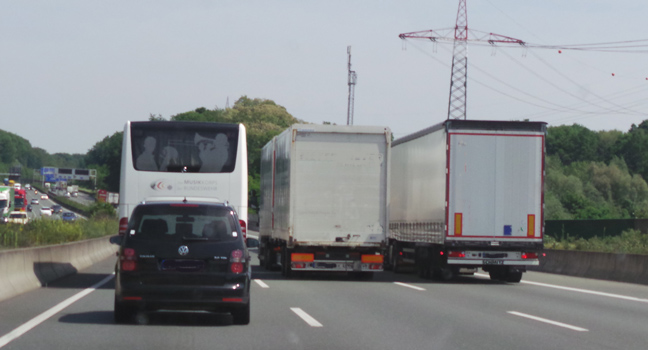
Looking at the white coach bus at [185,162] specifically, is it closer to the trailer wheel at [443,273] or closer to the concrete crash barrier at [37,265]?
the concrete crash barrier at [37,265]

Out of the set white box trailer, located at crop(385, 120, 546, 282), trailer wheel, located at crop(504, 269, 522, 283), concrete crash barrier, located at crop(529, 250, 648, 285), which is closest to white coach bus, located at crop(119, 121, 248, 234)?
white box trailer, located at crop(385, 120, 546, 282)

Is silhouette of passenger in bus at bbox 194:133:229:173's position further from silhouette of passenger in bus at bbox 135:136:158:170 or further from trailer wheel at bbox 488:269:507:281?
trailer wheel at bbox 488:269:507:281

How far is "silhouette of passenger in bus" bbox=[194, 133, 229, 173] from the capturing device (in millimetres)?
18953

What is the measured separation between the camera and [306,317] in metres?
12.6

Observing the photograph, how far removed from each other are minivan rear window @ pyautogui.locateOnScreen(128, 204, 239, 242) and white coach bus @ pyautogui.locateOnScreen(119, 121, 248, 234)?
23.9 ft

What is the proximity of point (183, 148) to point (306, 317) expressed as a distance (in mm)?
7390

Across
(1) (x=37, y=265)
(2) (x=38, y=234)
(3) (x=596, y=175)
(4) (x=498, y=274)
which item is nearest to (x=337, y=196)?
(4) (x=498, y=274)

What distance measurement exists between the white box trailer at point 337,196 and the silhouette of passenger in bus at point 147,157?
324cm

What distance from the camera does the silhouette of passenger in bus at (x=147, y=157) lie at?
18.8 metres

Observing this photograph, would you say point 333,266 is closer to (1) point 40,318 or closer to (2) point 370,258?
(2) point 370,258

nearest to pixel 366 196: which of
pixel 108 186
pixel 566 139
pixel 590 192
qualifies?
pixel 590 192

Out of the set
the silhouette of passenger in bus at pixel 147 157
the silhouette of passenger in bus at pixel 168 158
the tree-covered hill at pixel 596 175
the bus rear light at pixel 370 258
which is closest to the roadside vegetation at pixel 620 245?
the bus rear light at pixel 370 258

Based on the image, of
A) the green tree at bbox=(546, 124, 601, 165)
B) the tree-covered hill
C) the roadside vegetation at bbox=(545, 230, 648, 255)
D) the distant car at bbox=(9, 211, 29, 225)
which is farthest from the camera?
the green tree at bbox=(546, 124, 601, 165)

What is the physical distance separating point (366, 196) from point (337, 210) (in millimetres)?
728
